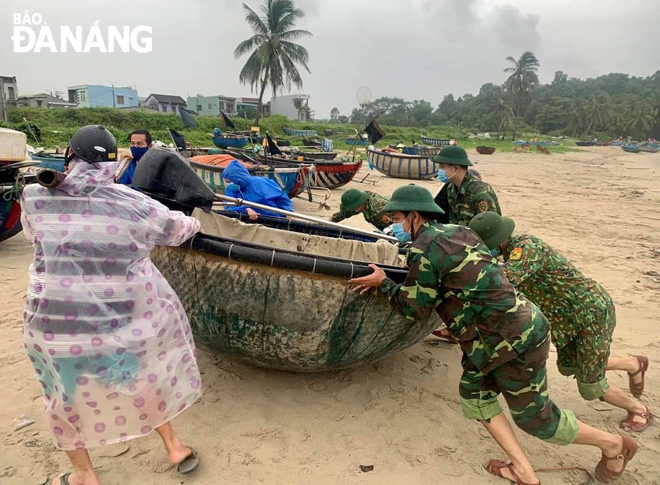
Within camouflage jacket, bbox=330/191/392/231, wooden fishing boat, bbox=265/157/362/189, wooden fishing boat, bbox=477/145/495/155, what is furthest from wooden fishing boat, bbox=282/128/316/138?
camouflage jacket, bbox=330/191/392/231

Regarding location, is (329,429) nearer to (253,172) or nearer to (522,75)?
(253,172)

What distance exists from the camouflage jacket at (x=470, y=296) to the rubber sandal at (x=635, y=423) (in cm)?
120

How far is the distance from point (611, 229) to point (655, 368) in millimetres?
6177

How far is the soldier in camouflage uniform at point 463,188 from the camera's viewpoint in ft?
11.2

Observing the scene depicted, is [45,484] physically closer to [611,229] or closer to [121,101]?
[611,229]

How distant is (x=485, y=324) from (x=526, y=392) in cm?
38

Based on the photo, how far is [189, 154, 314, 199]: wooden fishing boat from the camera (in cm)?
805

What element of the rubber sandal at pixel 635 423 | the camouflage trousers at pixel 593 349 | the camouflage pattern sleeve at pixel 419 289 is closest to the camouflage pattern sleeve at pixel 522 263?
the camouflage trousers at pixel 593 349

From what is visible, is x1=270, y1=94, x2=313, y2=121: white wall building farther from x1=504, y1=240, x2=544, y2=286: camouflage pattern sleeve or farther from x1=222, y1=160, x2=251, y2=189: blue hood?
x1=504, y1=240, x2=544, y2=286: camouflage pattern sleeve

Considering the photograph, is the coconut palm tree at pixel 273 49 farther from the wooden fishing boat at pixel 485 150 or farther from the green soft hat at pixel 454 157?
the green soft hat at pixel 454 157

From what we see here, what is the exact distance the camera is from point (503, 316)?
78.1 inches

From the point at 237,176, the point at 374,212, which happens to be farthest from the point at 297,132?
the point at 374,212

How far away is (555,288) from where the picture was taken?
255 centimetres

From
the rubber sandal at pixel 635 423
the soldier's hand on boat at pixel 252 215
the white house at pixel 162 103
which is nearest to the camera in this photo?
the rubber sandal at pixel 635 423
